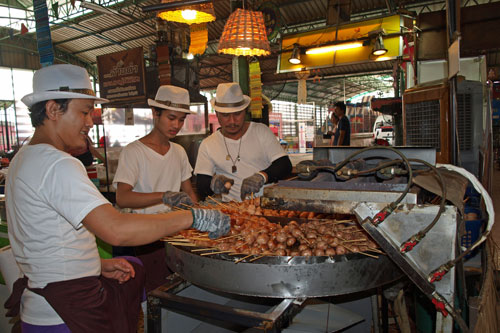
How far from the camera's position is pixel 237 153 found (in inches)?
154

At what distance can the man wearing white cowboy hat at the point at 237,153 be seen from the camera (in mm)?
3750

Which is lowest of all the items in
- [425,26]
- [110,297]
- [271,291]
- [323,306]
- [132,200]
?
[323,306]

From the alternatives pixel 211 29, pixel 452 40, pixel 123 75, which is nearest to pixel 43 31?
pixel 123 75

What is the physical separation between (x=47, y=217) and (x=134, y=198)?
1.30 metres

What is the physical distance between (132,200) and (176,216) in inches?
52.7

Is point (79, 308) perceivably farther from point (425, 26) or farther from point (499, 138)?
Answer: point (499, 138)

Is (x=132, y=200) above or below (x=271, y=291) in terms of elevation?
above

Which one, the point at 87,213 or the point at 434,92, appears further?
the point at 434,92

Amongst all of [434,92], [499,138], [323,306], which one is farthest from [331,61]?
[499,138]

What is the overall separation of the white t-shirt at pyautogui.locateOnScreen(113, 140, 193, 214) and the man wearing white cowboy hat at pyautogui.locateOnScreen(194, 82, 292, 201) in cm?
41

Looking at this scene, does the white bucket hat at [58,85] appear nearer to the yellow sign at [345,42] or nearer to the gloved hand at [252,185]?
the gloved hand at [252,185]

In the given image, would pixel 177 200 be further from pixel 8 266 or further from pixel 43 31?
pixel 43 31

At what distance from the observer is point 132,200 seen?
3.10m

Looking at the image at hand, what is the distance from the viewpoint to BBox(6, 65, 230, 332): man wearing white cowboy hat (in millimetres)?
1705
